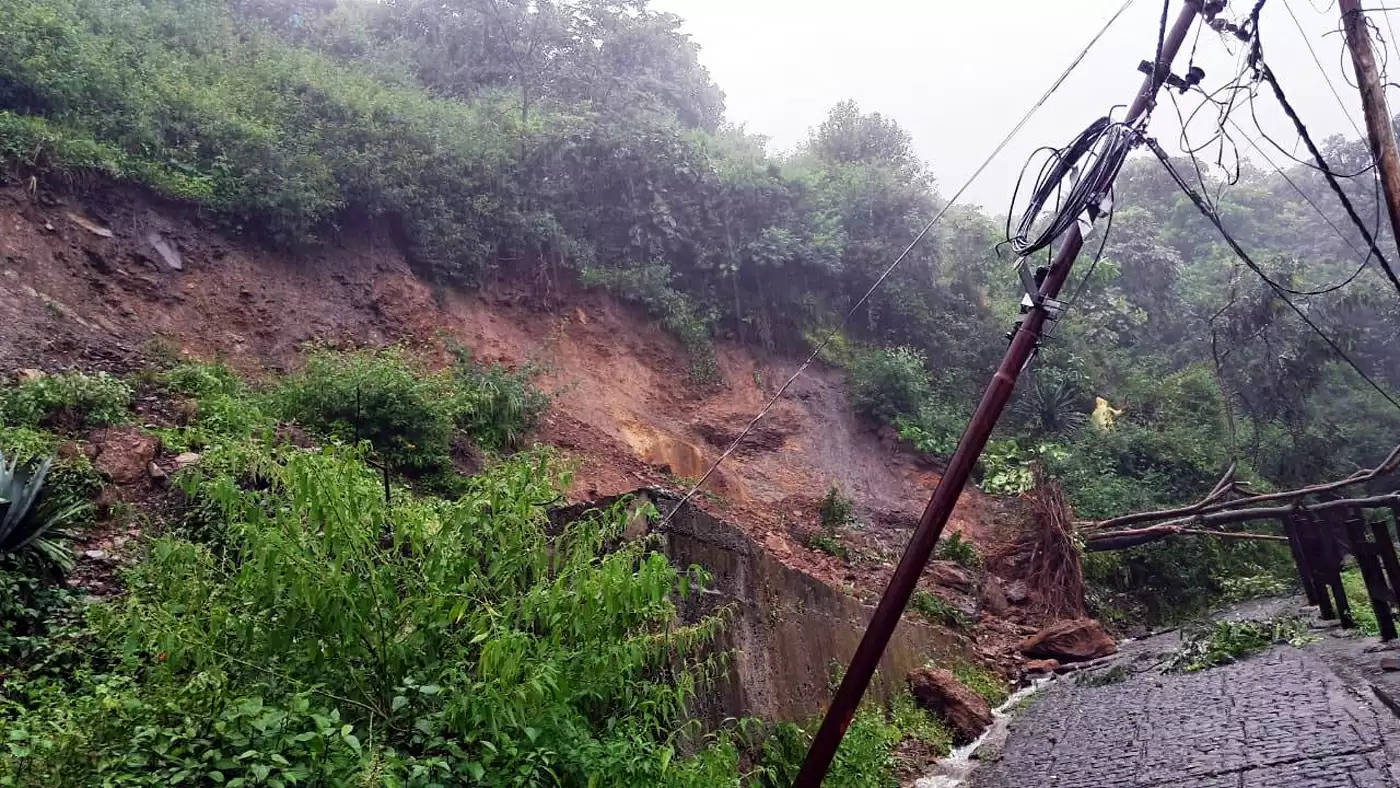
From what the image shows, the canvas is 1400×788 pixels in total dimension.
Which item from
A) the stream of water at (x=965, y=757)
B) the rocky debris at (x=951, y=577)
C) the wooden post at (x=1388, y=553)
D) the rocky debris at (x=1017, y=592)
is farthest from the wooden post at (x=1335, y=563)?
the rocky debris at (x=951, y=577)

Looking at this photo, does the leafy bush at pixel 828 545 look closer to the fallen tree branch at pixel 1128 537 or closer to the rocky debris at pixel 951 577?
the rocky debris at pixel 951 577

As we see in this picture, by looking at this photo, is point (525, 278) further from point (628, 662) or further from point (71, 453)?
point (628, 662)

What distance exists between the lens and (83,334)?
9523 millimetres

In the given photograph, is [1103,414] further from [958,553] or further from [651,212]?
[651,212]

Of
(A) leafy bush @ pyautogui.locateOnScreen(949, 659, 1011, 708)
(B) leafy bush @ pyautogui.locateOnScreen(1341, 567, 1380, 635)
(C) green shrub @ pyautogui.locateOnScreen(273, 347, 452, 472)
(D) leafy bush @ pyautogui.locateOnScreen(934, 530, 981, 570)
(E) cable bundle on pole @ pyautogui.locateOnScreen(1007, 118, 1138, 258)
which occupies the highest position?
(E) cable bundle on pole @ pyautogui.locateOnScreen(1007, 118, 1138, 258)

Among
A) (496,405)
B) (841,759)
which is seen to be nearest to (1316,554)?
(841,759)

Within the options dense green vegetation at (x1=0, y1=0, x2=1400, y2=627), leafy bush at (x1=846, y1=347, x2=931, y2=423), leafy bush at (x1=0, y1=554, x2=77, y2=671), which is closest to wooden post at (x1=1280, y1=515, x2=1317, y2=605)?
dense green vegetation at (x1=0, y1=0, x2=1400, y2=627)

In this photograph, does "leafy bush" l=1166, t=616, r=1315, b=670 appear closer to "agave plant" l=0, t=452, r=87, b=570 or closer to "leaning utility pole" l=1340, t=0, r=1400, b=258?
"leaning utility pole" l=1340, t=0, r=1400, b=258

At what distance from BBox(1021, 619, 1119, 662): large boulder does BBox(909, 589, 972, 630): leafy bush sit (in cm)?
94

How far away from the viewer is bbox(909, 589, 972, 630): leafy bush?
12062 millimetres

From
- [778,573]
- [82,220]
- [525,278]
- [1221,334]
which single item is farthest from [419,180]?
[1221,334]

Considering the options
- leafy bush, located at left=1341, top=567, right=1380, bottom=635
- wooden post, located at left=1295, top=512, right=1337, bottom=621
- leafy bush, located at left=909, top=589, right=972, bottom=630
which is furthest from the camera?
leafy bush, located at left=909, top=589, right=972, bottom=630

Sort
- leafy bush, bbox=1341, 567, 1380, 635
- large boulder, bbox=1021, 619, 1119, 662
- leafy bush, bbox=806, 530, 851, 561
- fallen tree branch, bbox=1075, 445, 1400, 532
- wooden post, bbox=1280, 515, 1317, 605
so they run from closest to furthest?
leafy bush, bbox=1341, 567, 1380, 635 < wooden post, bbox=1280, 515, 1317, 605 < fallen tree branch, bbox=1075, 445, 1400, 532 < large boulder, bbox=1021, 619, 1119, 662 < leafy bush, bbox=806, 530, 851, 561

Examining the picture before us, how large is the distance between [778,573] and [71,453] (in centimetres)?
625
